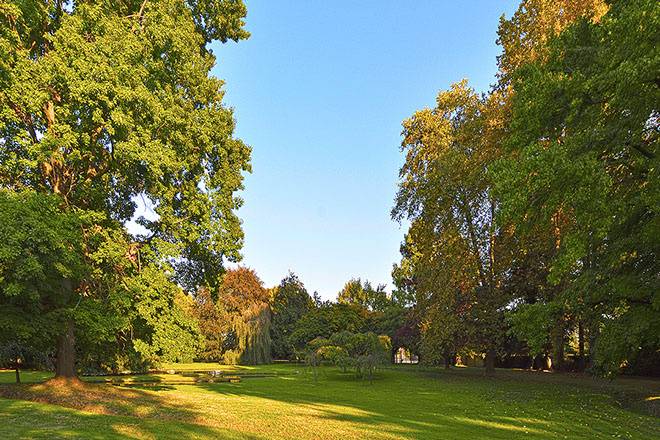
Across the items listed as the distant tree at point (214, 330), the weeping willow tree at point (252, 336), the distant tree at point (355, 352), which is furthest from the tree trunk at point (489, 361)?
the distant tree at point (214, 330)

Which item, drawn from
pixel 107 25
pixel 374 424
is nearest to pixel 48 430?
pixel 374 424

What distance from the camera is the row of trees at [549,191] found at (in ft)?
32.9

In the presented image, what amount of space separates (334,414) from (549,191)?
994 cm

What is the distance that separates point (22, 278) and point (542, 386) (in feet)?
82.9

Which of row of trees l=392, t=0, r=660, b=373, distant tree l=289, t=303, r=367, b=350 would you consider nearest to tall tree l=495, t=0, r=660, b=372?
row of trees l=392, t=0, r=660, b=373

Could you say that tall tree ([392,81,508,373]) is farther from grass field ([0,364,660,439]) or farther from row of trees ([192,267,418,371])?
row of trees ([192,267,418,371])

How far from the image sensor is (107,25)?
15.9 meters

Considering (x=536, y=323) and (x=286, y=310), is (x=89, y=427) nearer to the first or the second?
(x=536, y=323)

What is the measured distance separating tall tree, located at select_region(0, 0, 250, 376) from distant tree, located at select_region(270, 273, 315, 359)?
41039 mm

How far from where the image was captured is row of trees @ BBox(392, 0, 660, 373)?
1002 cm

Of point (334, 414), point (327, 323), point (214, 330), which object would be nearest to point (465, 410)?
point (334, 414)

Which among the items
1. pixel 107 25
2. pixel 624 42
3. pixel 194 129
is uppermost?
pixel 107 25

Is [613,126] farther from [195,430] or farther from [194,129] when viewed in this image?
[194,129]

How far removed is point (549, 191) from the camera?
10.8 meters
